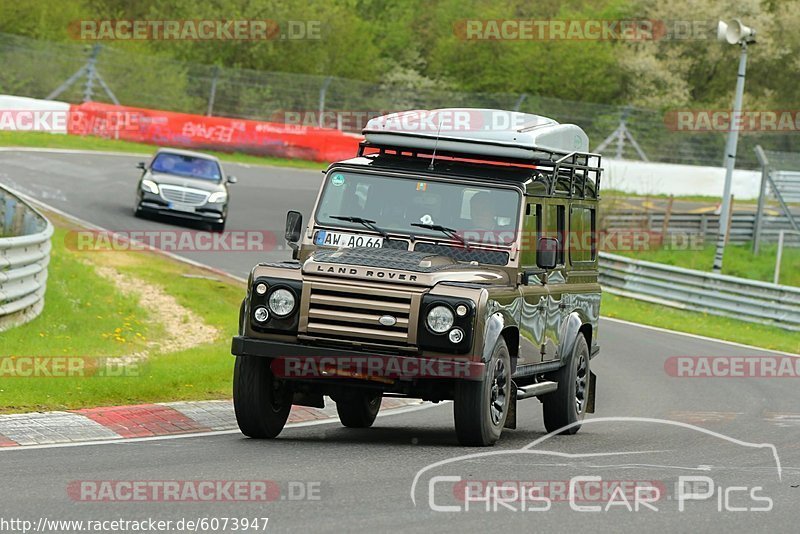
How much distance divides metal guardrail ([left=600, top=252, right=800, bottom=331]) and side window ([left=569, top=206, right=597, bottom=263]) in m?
15.8

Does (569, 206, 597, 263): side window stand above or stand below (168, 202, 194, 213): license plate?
above

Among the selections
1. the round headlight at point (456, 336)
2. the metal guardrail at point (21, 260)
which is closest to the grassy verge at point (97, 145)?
the metal guardrail at point (21, 260)

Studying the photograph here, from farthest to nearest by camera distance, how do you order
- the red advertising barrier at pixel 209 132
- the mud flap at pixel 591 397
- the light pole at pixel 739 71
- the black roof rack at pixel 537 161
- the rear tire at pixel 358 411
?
the red advertising barrier at pixel 209 132, the light pole at pixel 739 71, the mud flap at pixel 591 397, the rear tire at pixel 358 411, the black roof rack at pixel 537 161

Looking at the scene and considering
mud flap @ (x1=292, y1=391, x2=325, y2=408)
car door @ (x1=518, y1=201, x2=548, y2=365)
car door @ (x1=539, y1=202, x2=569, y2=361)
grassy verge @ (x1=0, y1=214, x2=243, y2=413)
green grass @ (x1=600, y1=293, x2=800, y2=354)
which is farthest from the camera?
green grass @ (x1=600, y1=293, x2=800, y2=354)

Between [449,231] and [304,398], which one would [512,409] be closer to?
[449,231]

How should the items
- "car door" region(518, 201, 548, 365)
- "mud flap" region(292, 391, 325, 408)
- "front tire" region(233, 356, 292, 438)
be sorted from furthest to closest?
"car door" region(518, 201, 548, 365) → "mud flap" region(292, 391, 325, 408) → "front tire" region(233, 356, 292, 438)

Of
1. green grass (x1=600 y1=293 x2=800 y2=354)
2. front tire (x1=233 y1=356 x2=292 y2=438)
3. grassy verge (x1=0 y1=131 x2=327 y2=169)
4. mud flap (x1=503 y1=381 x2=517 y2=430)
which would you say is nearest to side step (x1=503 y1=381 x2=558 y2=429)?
mud flap (x1=503 y1=381 x2=517 y2=430)

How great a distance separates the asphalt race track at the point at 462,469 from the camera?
25.6 ft

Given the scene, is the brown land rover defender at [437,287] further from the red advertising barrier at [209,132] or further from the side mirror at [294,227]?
the red advertising barrier at [209,132]

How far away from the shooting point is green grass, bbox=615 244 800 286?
36.6m

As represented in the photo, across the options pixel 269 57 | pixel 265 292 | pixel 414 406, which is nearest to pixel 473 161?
pixel 265 292

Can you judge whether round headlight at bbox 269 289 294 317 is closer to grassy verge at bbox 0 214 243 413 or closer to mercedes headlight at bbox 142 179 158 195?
grassy verge at bbox 0 214 243 413

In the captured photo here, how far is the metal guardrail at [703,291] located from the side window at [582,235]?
51.7 ft

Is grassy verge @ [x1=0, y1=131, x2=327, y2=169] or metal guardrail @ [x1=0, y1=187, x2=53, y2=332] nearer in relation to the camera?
metal guardrail @ [x1=0, y1=187, x2=53, y2=332]
